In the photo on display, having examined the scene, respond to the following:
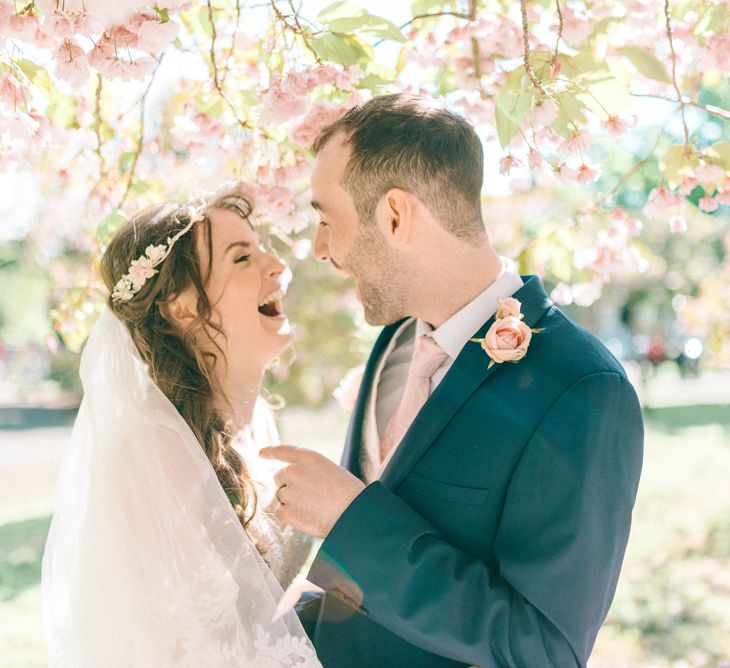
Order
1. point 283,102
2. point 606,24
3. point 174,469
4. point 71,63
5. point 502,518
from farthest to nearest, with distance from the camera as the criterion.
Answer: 1. point 606,24
2. point 283,102
3. point 174,469
4. point 71,63
5. point 502,518

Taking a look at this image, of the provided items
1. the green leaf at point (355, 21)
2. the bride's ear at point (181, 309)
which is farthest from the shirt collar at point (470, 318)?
the bride's ear at point (181, 309)

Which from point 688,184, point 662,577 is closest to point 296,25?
point 688,184

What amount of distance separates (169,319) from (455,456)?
1223 millimetres

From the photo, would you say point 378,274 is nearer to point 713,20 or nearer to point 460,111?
point 460,111

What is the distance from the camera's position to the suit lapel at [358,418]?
2672 millimetres

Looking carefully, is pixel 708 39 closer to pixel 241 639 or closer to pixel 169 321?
pixel 169 321

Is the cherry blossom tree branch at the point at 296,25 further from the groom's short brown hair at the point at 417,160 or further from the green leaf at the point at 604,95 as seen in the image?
the green leaf at the point at 604,95

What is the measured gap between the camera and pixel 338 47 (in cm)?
256

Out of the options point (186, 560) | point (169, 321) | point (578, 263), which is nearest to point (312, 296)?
point (578, 263)

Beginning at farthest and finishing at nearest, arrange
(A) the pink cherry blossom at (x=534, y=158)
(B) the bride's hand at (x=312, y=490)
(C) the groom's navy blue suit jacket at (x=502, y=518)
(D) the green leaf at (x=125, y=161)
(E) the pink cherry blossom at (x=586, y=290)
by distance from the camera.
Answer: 1. (E) the pink cherry blossom at (x=586, y=290)
2. (D) the green leaf at (x=125, y=161)
3. (A) the pink cherry blossom at (x=534, y=158)
4. (B) the bride's hand at (x=312, y=490)
5. (C) the groom's navy blue suit jacket at (x=502, y=518)

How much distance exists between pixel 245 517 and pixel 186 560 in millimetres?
362

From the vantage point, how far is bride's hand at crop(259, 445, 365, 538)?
203 cm

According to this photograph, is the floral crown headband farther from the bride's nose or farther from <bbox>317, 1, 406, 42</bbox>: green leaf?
<bbox>317, 1, 406, 42</bbox>: green leaf

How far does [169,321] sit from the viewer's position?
2852 millimetres
